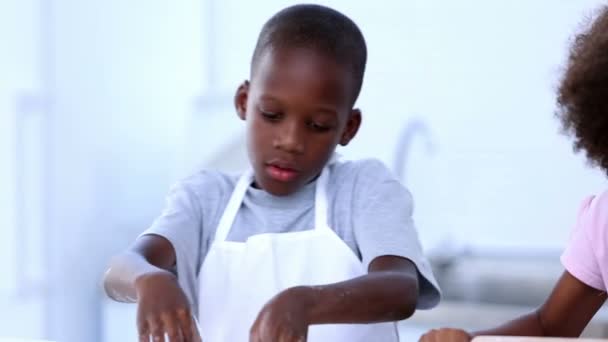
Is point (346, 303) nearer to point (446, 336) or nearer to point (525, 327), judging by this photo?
point (446, 336)

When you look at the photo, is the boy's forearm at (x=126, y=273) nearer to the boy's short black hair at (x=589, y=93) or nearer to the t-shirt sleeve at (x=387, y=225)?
the t-shirt sleeve at (x=387, y=225)

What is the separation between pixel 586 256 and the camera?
97cm

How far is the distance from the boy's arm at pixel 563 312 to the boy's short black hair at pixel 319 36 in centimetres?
27

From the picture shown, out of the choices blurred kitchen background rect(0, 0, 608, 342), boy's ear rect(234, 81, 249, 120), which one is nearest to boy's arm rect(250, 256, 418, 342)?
boy's ear rect(234, 81, 249, 120)

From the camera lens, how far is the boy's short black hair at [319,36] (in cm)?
95

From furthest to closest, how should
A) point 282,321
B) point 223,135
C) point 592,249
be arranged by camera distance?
point 223,135 → point 592,249 → point 282,321

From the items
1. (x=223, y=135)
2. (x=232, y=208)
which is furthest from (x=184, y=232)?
(x=223, y=135)

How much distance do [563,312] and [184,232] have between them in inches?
14.8

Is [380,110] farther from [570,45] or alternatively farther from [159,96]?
[570,45]

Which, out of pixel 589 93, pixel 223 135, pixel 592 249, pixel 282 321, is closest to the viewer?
pixel 282 321

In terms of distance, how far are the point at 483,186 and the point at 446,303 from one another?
401mm

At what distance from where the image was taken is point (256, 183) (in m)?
1.03

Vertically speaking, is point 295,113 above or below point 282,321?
above

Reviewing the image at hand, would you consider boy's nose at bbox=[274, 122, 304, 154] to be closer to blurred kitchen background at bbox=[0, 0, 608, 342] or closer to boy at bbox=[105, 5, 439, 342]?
boy at bbox=[105, 5, 439, 342]
